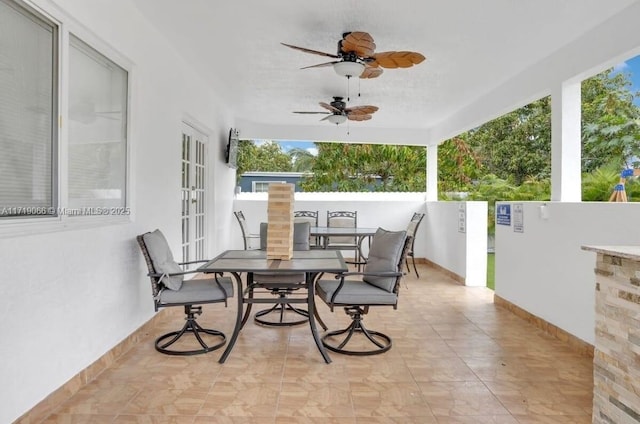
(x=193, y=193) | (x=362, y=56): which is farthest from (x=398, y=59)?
(x=193, y=193)

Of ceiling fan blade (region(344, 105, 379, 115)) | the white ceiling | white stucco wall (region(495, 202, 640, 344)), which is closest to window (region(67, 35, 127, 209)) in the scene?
the white ceiling

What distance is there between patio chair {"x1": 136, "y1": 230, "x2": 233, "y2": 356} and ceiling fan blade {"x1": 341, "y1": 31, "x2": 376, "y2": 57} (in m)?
Result: 2.09

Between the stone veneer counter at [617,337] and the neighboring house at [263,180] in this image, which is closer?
the stone veneer counter at [617,337]

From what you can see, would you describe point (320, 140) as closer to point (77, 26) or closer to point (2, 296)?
point (77, 26)

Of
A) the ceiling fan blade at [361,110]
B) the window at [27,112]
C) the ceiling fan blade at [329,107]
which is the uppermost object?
the ceiling fan blade at [329,107]

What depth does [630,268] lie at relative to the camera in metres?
1.78

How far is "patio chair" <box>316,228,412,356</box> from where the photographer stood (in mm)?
3053

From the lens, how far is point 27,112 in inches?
81.9

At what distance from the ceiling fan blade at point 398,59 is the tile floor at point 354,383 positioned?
227 centimetres

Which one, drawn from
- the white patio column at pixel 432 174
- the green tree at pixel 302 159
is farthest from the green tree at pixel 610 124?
the green tree at pixel 302 159

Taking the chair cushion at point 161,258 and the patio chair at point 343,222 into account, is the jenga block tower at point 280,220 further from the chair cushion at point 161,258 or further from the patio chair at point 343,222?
the patio chair at point 343,222

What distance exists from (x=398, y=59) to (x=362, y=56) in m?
0.31

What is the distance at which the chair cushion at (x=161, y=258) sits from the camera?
9.80 ft

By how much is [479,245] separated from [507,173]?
20.8 feet
